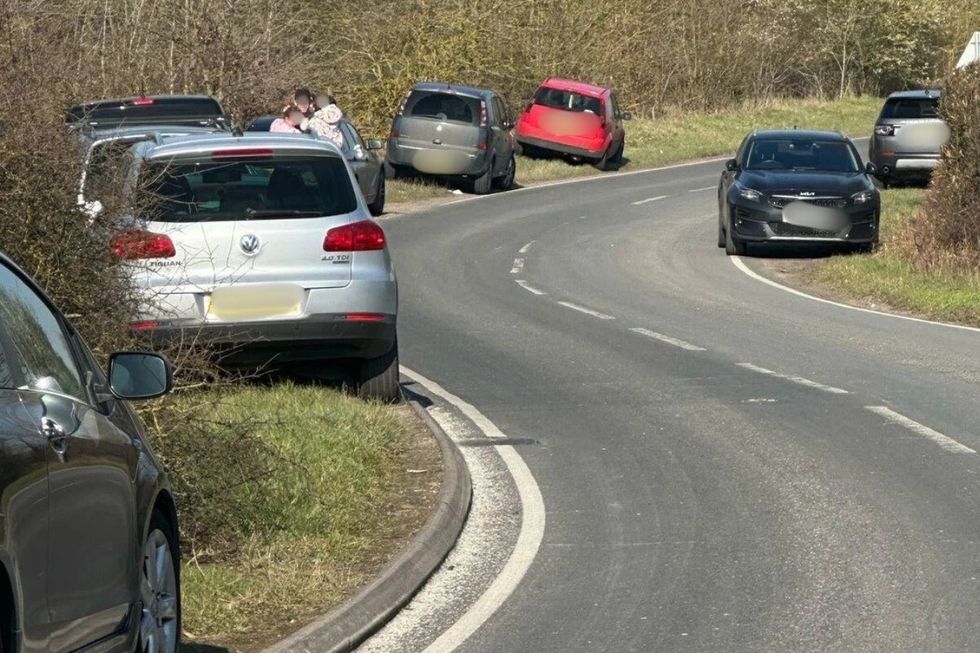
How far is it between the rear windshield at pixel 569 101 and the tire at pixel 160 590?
32497mm

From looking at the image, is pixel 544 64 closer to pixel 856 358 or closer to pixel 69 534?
pixel 856 358

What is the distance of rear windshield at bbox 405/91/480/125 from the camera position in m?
31.5

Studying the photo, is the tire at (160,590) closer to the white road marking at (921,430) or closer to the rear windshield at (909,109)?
the white road marking at (921,430)

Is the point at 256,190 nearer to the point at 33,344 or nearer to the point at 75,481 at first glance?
the point at 33,344

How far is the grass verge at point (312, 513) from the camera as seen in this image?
655cm

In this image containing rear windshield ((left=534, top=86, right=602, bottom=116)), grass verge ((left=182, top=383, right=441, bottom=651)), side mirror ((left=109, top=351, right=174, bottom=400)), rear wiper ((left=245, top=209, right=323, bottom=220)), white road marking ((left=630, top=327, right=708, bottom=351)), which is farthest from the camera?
rear windshield ((left=534, top=86, right=602, bottom=116))

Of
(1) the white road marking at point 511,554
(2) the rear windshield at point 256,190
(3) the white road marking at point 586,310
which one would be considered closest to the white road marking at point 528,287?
(3) the white road marking at point 586,310

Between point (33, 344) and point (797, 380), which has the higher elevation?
point (33, 344)

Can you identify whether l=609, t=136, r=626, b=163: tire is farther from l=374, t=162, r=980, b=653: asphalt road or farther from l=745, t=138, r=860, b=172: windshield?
l=374, t=162, r=980, b=653: asphalt road

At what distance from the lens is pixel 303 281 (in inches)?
417

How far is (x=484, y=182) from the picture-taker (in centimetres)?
3266

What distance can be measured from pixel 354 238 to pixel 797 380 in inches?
165

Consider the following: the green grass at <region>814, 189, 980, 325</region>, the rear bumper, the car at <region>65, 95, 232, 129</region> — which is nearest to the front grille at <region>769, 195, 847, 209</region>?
the green grass at <region>814, 189, 980, 325</region>

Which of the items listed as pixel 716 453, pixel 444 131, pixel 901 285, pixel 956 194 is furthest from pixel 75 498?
pixel 444 131
